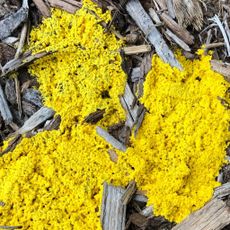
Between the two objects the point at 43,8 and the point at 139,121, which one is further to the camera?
the point at 43,8

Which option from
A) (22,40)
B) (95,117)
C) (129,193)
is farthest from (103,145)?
(22,40)

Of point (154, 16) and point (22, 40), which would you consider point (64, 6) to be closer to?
point (22, 40)

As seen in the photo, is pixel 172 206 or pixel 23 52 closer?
pixel 172 206

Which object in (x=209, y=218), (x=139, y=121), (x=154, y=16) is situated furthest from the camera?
(x=154, y=16)

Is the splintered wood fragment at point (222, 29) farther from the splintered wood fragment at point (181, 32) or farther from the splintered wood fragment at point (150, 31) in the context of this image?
the splintered wood fragment at point (150, 31)

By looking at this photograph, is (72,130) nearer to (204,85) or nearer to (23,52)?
(23,52)

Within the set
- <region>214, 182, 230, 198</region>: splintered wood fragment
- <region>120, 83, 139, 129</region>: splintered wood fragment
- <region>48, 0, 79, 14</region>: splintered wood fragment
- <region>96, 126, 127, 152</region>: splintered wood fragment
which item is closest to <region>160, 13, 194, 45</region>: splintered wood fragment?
→ <region>120, 83, 139, 129</region>: splintered wood fragment

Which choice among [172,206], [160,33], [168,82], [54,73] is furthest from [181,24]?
[172,206]

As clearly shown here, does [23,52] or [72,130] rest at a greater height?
[23,52]
